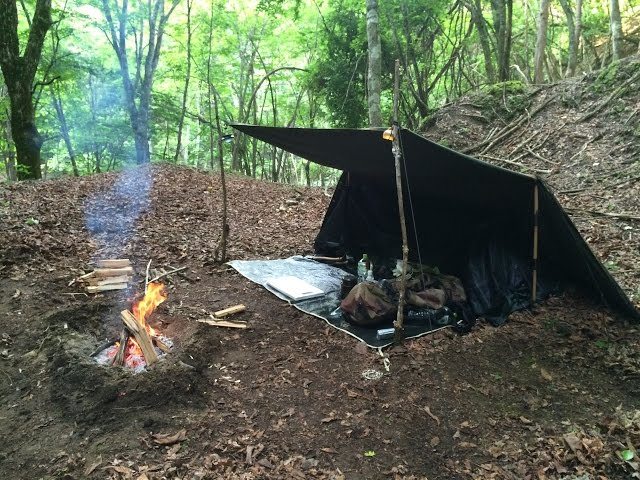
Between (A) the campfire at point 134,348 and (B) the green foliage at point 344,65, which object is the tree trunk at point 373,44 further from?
(A) the campfire at point 134,348

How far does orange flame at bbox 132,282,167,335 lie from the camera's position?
3650 mm

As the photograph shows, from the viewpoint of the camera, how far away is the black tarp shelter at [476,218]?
3.54 m

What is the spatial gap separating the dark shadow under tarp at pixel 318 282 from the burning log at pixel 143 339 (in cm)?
140

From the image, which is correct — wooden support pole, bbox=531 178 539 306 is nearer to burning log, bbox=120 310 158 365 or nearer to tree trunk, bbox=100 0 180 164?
burning log, bbox=120 310 158 365

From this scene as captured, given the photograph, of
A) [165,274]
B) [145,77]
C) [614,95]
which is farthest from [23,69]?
[614,95]

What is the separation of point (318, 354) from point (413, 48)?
7854mm

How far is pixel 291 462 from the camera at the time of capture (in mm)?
2354

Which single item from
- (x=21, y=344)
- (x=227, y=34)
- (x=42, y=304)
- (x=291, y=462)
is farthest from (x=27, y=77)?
(x=291, y=462)

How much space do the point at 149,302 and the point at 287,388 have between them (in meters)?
1.70

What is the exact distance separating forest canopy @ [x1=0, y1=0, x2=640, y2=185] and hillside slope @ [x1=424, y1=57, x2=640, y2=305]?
0.59 meters

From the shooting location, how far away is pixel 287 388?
117 inches

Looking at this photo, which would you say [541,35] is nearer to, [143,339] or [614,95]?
[614,95]

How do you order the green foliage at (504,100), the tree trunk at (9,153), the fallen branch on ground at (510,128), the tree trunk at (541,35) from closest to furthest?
the fallen branch on ground at (510,128)
the green foliage at (504,100)
the tree trunk at (541,35)
the tree trunk at (9,153)

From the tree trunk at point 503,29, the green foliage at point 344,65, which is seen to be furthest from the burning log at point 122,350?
the tree trunk at point 503,29
